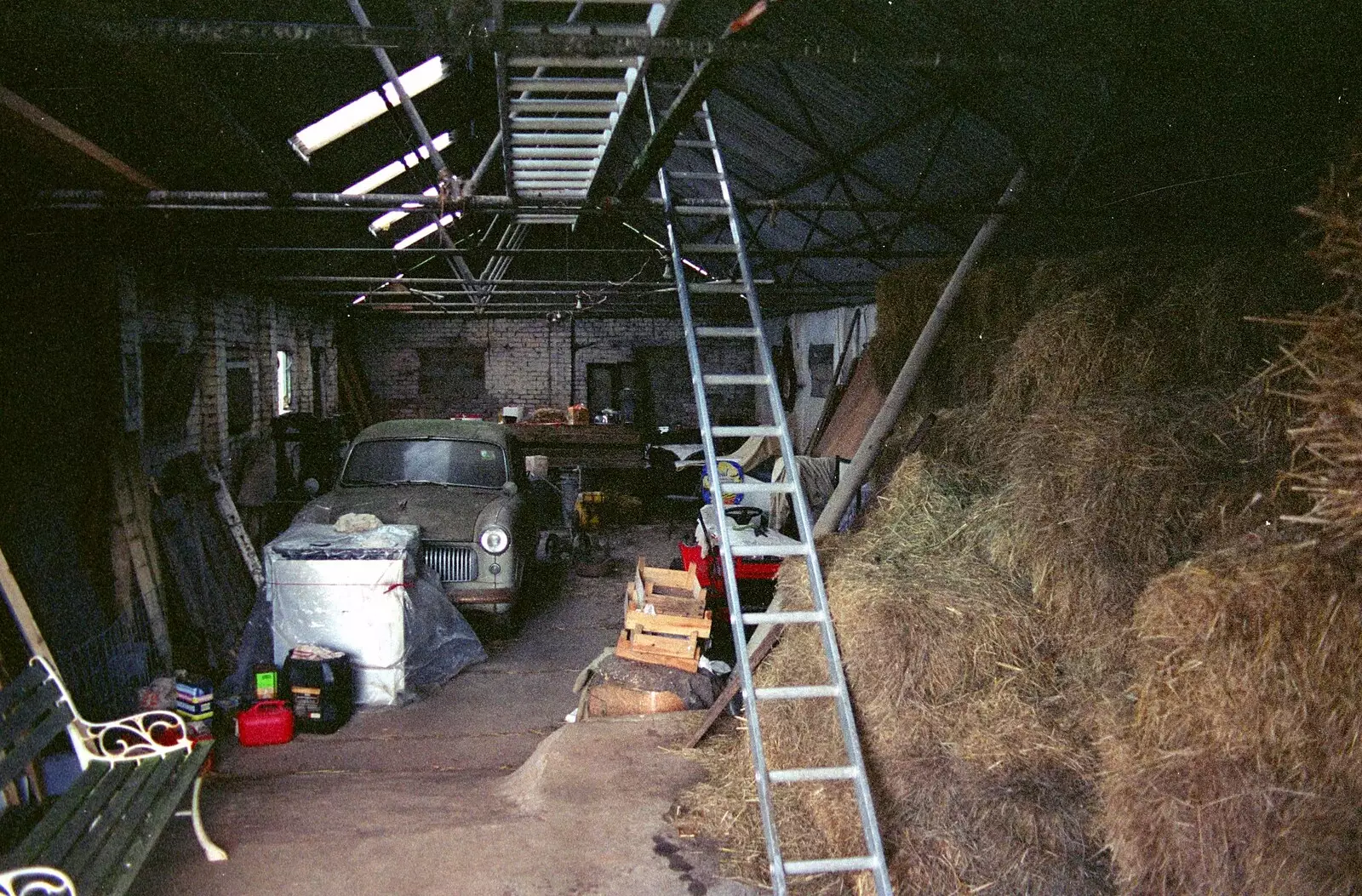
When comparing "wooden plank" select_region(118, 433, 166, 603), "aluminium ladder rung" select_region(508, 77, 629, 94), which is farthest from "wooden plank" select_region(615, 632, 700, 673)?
"wooden plank" select_region(118, 433, 166, 603)

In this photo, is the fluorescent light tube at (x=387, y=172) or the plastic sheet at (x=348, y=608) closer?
the plastic sheet at (x=348, y=608)

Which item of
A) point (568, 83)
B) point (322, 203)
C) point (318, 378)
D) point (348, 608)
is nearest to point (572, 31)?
point (568, 83)

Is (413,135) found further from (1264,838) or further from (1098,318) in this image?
(1264,838)

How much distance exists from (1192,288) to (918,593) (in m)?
2.00

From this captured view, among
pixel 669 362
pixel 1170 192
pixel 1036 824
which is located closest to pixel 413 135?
pixel 1170 192

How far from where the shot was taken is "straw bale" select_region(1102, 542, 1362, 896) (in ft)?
8.68

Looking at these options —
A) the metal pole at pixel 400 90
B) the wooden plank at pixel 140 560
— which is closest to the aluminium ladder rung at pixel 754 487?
the metal pole at pixel 400 90

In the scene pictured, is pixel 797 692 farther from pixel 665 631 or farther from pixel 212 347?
pixel 212 347

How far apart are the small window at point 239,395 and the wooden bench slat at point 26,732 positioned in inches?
277

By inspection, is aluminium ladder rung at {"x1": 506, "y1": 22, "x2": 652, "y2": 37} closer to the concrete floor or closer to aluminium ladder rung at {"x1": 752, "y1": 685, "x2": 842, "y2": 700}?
aluminium ladder rung at {"x1": 752, "y1": 685, "x2": 842, "y2": 700}

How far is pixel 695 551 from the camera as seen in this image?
8.37m

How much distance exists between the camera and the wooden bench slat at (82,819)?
3441 millimetres

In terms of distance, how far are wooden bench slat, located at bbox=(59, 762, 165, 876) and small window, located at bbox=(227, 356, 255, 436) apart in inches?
286

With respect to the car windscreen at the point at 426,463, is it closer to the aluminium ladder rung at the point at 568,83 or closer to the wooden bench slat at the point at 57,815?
the wooden bench slat at the point at 57,815
